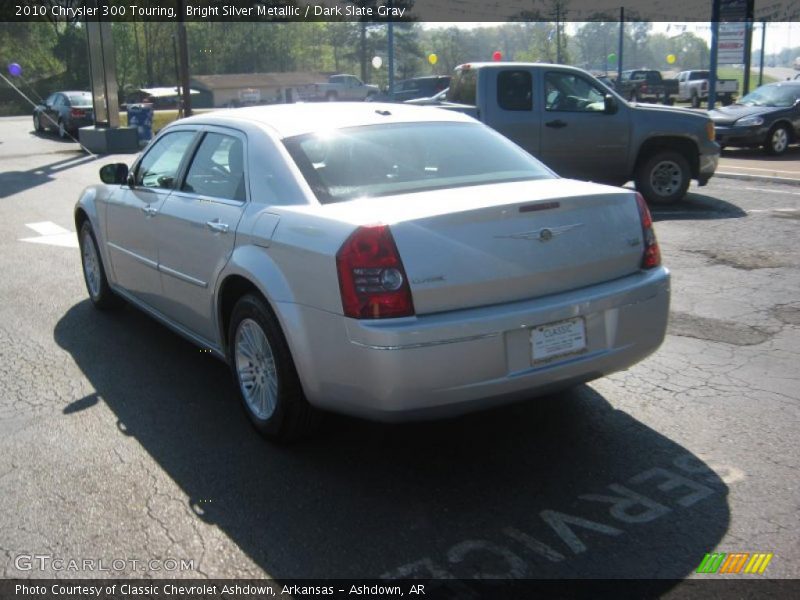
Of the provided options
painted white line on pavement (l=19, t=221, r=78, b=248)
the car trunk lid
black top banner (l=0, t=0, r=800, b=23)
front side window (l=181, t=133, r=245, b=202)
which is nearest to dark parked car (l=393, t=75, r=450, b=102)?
black top banner (l=0, t=0, r=800, b=23)

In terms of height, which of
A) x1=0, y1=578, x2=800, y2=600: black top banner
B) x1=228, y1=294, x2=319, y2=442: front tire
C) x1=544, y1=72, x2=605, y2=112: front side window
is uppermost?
x1=544, y1=72, x2=605, y2=112: front side window

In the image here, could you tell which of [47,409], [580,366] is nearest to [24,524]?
[47,409]

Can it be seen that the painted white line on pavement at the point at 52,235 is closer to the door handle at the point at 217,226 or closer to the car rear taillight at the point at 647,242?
the door handle at the point at 217,226

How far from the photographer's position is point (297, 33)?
3725 inches

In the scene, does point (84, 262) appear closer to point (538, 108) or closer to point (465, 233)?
point (465, 233)

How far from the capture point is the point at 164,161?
543cm

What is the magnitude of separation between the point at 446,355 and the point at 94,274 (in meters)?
4.27

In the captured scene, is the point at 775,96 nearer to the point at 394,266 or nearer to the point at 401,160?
the point at 401,160

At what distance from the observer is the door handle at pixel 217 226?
4.24 m

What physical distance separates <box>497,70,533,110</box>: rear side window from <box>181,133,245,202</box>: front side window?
7.00 m

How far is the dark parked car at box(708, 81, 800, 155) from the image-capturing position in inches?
684

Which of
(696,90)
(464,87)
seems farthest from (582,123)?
(696,90)

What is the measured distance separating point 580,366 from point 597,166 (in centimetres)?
822

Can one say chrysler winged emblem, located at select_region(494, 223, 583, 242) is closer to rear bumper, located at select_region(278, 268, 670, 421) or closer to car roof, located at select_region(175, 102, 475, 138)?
rear bumper, located at select_region(278, 268, 670, 421)
